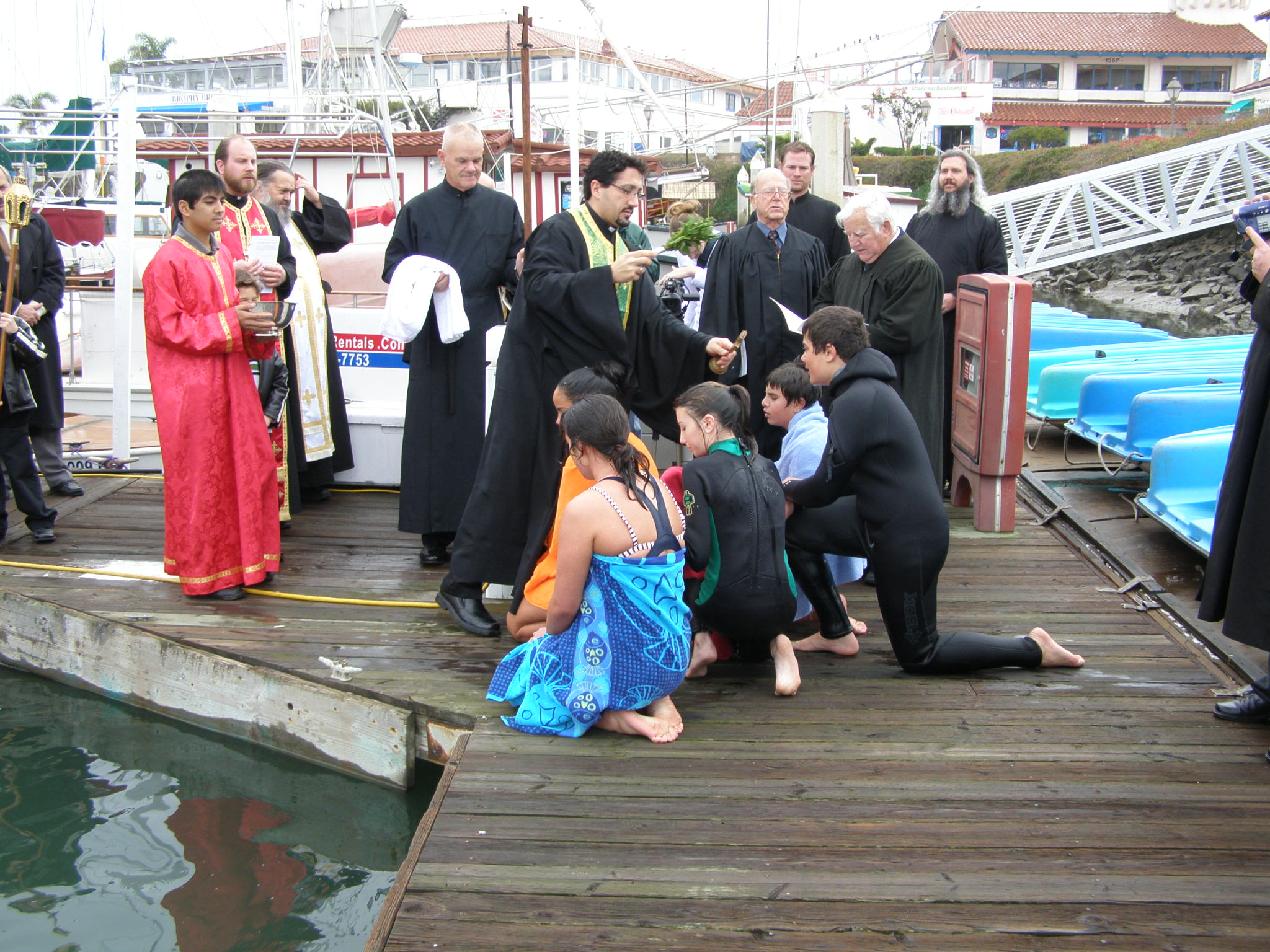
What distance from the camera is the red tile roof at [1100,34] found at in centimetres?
4453

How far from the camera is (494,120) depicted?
76.6ft

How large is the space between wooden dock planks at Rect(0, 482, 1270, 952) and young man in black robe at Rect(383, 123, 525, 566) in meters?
0.71

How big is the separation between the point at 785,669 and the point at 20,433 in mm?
4097

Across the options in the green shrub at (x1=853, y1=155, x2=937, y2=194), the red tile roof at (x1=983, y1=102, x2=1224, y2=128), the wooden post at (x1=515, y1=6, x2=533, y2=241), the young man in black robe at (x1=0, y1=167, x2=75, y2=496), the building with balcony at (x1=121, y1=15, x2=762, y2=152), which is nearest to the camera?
the young man in black robe at (x1=0, y1=167, x2=75, y2=496)

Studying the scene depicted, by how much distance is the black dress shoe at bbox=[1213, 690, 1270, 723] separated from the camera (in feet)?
11.5

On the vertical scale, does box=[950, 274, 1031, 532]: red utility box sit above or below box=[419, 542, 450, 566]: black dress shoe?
above

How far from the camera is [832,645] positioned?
166 inches

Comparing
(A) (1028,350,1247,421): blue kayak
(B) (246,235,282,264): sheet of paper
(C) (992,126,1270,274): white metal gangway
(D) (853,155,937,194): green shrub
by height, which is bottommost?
(A) (1028,350,1247,421): blue kayak

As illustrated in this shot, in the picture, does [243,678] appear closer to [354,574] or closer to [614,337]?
[354,574]

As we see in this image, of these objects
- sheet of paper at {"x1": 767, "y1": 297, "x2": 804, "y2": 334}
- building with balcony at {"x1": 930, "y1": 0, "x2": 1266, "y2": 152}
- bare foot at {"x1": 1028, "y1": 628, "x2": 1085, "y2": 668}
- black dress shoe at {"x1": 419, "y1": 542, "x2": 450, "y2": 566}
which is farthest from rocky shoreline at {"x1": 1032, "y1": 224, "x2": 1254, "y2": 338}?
building with balcony at {"x1": 930, "y1": 0, "x2": 1266, "y2": 152}

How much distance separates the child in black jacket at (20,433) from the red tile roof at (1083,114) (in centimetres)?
4102

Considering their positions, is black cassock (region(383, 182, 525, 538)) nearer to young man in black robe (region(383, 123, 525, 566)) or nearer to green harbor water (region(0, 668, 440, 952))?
young man in black robe (region(383, 123, 525, 566))

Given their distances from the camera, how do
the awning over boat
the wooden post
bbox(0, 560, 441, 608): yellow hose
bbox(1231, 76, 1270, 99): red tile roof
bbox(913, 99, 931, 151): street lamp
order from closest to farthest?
bbox(0, 560, 441, 608): yellow hose < the awning over boat < the wooden post < bbox(1231, 76, 1270, 99): red tile roof < bbox(913, 99, 931, 151): street lamp

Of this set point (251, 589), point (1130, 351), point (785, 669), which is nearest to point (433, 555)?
point (251, 589)
